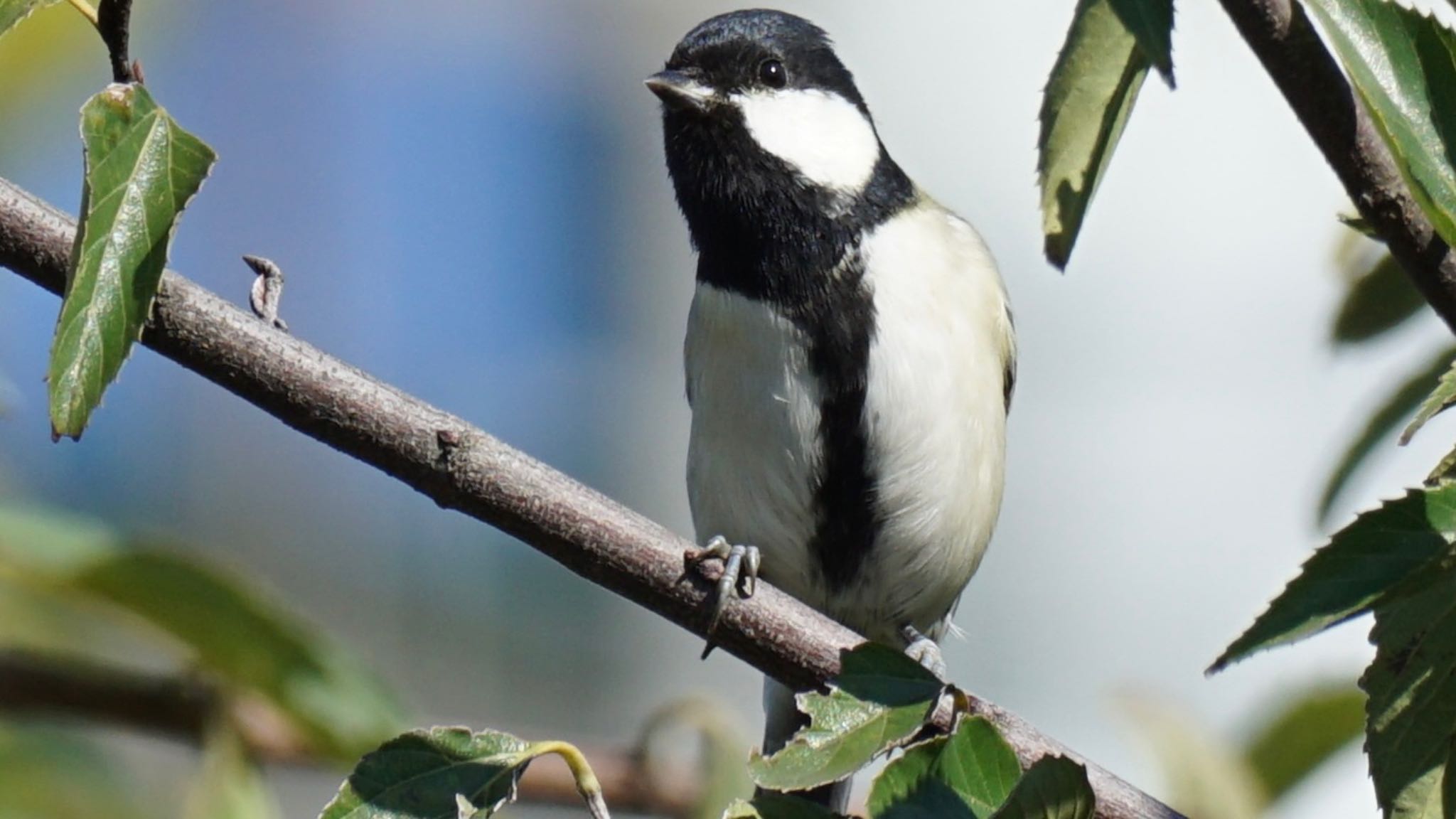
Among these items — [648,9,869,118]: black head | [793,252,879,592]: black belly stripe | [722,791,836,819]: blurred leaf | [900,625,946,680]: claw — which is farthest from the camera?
[648,9,869,118]: black head

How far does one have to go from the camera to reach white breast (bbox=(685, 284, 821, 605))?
2.22 meters

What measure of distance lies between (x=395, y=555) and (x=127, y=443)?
143cm

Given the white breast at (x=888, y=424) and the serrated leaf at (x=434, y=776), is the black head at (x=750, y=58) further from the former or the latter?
the serrated leaf at (x=434, y=776)

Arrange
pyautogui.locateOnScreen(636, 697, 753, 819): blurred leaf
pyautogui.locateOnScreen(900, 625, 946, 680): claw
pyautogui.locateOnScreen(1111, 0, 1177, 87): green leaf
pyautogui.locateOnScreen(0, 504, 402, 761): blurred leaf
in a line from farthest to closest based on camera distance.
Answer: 1. pyautogui.locateOnScreen(900, 625, 946, 680): claw
2. pyautogui.locateOnScreen(636, 697, 753, 819): blurred leaf
3. pyautogui.locateOnScreen(0, 504, 402, 761): blurred leaf
4. pyautogui.locateOnScreen(1111, 0, 1177, 87): green leaf

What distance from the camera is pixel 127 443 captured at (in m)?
7.91

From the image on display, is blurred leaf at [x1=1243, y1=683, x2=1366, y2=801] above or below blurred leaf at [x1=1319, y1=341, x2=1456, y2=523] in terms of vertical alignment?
below

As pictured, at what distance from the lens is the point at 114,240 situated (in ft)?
3.54

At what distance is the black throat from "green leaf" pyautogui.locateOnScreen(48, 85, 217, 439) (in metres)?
1.21

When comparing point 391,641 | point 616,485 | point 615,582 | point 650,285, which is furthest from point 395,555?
point 615,582

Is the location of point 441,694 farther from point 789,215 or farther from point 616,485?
point 789,215

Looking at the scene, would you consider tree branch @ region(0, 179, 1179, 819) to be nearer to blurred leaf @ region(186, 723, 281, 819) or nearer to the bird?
blurred leaf @ region(186, 723, 281, 819)

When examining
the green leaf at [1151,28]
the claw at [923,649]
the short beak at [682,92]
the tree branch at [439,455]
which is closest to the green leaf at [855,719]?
the tree branch at [439,455]

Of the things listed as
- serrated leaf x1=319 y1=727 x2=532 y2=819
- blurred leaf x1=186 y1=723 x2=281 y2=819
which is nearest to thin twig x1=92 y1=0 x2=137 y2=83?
serrated leaf x1=319 y1=727 x2=532 y2=819

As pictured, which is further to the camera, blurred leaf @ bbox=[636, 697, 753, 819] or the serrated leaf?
blurred leaf @ bbox=[636, 697, 753, 819]
